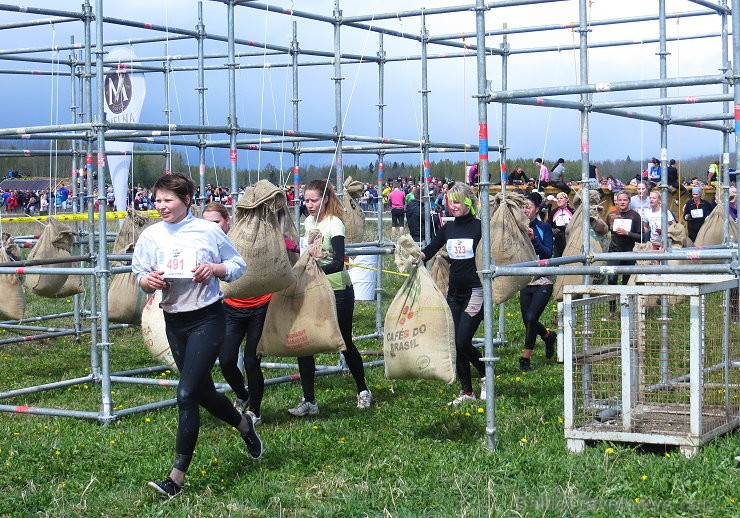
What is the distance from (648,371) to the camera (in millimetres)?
7508

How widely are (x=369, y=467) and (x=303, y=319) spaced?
5.64 ft

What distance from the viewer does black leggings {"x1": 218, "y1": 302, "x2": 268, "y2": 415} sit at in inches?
310

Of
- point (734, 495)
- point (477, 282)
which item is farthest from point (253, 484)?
point (477, 282)

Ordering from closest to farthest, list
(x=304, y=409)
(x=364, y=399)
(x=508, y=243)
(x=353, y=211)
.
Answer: (x=304, y=409) < (x=364, y=399) < (x=508, y=243) < (x=353, y=211)

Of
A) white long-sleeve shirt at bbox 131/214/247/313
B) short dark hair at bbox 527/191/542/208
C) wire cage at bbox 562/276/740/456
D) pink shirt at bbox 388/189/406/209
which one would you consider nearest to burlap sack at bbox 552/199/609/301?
short dark hair at bbox 527/191/542/208

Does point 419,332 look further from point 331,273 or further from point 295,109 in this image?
point 295,109

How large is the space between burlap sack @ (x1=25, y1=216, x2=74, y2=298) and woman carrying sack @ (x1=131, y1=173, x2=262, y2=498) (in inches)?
188

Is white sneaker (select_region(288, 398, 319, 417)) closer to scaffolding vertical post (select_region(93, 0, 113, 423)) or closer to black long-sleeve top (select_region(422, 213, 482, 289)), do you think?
scaffolding vertical post (select_region(93, 0, 113, 423))

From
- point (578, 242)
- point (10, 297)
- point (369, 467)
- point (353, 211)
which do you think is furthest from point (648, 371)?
point (353, 211)

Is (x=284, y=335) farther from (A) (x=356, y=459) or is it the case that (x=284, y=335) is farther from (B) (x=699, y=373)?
(B) (x=699, y=373)

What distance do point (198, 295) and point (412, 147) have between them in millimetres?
5977

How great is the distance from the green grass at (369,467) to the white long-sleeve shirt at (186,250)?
996mm

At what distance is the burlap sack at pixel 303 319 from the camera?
7922 millimetres

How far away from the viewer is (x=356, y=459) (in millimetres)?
6828
